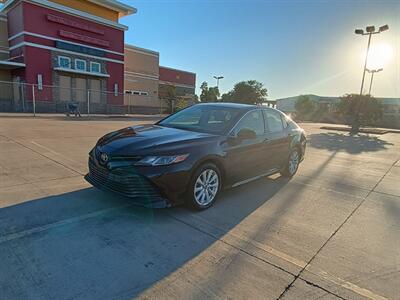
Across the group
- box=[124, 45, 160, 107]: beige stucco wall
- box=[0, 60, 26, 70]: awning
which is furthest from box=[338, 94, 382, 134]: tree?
box=[0, 60, 26, 70]: awning

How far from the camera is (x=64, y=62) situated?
2691 centimetres

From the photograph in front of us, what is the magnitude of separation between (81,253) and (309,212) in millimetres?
3258

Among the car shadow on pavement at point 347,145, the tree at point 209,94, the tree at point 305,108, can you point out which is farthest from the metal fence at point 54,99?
the tree at point 305,108

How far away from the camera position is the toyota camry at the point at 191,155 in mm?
3607

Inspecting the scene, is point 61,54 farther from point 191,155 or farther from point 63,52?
point 191,155

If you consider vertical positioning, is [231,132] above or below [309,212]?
above

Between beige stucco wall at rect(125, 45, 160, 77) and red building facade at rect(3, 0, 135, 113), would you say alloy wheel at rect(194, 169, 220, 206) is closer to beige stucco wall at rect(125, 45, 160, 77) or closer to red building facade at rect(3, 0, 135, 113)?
red building facade at rect(3, 0, 135, 113)

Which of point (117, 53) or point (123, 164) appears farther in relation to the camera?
point (117, 53)

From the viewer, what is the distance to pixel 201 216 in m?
3.94

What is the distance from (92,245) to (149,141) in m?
1.52

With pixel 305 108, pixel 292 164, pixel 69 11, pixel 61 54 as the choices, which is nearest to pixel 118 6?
pixel 69 11

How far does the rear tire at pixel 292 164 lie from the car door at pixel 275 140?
0.22 metres

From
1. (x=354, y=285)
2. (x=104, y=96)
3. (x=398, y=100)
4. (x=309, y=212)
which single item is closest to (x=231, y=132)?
(x=309, y=212)

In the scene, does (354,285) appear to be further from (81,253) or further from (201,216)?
(81,253)
